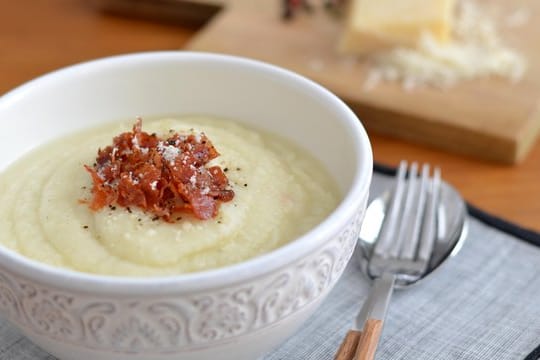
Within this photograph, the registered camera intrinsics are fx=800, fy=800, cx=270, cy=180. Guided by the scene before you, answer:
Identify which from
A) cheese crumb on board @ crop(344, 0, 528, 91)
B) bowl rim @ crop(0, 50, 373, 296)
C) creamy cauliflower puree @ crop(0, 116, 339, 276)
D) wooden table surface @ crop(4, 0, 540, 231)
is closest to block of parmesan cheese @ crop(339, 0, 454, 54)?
cheese crumb on board @ crop(344, 0, 528, 91)

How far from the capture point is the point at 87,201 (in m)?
1.51

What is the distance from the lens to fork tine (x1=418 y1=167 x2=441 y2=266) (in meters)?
1.83

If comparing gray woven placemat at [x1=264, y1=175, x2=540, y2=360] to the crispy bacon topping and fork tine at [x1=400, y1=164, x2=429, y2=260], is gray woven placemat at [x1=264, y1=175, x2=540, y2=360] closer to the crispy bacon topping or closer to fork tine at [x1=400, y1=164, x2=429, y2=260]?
fork tine at [x1=400, y1=164, x2=429, y2=260]

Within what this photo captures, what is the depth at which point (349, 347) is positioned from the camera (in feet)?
4.84

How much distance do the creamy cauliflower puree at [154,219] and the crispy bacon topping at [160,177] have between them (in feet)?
0.07

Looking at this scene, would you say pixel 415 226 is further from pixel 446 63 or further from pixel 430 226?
pixel 446 63

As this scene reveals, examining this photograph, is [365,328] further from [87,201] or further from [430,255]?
[87,201]

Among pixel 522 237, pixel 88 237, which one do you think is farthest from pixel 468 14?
pixel 88 237

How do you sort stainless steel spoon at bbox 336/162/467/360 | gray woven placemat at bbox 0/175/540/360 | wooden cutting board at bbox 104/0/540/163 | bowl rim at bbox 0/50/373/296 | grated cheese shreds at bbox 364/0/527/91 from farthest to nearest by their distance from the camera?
1. grated cheese shreds at bbox 364/0/527/91
2. wooden cutting board at bbox 104/0/540/163
3. stainless steel spoon at bbox 336/162/467/360
4. gray woven placemat at bbox 0/175/540/360
5. bowl rim at bbox 0/50/373/296

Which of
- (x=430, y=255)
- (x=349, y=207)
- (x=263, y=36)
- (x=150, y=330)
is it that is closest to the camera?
(x=150, y=330)

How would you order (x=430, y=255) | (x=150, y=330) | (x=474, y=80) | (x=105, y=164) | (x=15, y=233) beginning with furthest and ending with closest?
(x=474, y=80) → (x=430, y=255) → (x=105, y=164) → (x=15, y=233) → (x=150, y=330)

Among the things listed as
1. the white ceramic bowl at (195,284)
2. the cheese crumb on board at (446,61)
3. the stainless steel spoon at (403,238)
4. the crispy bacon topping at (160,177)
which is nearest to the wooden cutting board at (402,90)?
the cheese crumb on board at (446,61)

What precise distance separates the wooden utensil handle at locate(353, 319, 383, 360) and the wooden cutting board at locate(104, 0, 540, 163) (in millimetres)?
1094

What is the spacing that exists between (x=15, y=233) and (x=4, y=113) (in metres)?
0.32
